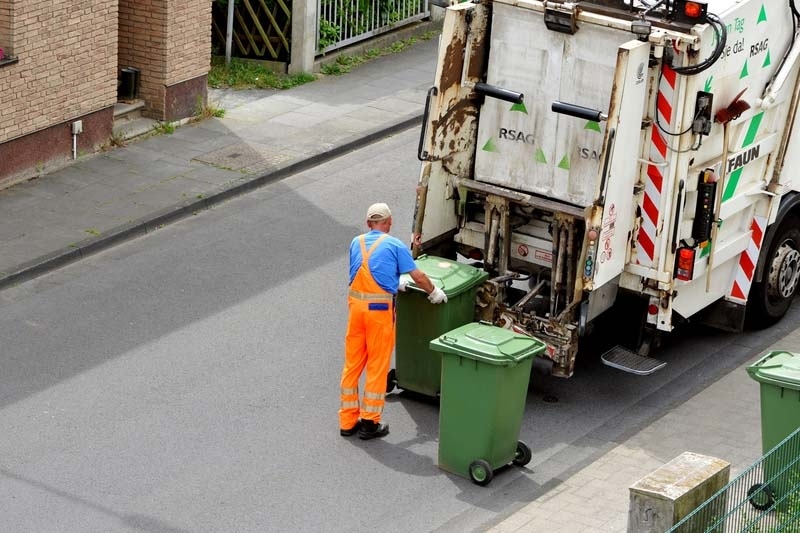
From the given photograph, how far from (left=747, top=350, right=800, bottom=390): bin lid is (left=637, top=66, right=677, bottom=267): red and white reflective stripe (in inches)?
53.8

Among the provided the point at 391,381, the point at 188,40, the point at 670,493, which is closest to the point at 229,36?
the point at 188,40

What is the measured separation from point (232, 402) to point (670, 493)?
3.53m

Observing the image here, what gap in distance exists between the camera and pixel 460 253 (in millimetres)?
10664

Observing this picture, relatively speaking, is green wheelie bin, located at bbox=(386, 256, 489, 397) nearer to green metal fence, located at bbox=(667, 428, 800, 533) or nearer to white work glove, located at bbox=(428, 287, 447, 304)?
white work glove, located at bbox=(428, 287, 447, 304)

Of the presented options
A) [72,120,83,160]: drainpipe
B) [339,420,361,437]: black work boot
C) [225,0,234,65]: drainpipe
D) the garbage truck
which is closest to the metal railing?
[225,0,234,65]: drainpipe

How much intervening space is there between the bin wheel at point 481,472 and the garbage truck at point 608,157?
123 centimetres

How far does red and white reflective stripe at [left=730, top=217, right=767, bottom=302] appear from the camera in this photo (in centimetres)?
1067

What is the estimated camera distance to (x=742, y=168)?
10344 mm

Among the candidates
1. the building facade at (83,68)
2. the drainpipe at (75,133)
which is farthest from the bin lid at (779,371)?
the drainpipe at (75,133)

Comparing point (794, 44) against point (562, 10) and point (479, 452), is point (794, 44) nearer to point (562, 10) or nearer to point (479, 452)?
point (562, 10)

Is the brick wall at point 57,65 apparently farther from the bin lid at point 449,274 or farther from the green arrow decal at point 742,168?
the green arrow decal at point 742,168

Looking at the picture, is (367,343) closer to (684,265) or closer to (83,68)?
(684,265)

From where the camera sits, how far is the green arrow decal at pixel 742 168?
1022 centimetres

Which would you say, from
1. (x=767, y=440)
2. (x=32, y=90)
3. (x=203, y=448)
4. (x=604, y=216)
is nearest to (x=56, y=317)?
(x=203, y=448)
